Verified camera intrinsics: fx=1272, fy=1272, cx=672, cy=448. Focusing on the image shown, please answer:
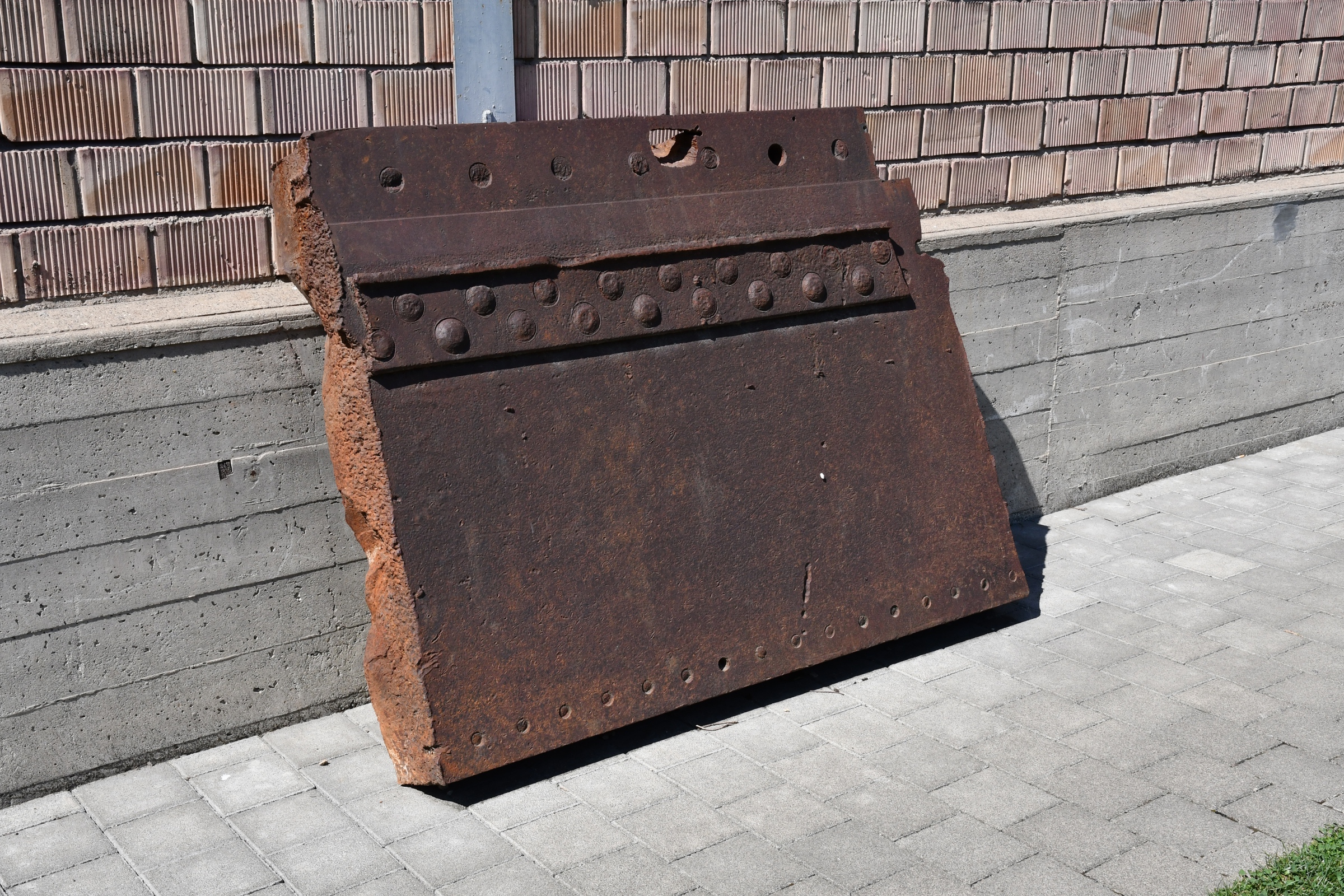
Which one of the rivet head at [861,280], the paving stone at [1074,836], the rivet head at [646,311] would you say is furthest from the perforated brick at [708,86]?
the paving stone at [1074,836]

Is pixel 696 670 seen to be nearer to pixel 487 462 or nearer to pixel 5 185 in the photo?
pixel 487 462

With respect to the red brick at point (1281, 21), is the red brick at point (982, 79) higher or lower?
lower

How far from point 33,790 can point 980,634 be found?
2.83 m

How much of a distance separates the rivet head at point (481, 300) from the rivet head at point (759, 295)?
788 mm

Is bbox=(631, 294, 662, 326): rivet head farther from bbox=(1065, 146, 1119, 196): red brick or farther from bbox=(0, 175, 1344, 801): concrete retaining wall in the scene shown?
bbox=(1065, 146, 1119, 196): red brick

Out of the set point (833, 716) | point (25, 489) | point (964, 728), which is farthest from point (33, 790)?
point (964, 728)

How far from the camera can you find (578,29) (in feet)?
12.7

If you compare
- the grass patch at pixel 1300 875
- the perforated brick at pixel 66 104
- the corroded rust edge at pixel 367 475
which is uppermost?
the perforated brick at pixel 66 104

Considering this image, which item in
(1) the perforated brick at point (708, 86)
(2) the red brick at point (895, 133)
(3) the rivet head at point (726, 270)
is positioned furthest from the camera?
(2) the red brick at point (895, 133)

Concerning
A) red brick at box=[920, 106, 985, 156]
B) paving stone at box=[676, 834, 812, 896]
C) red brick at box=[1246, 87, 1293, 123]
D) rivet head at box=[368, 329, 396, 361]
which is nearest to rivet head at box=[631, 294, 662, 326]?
rivet head at box=[368, 329, 396, 361]

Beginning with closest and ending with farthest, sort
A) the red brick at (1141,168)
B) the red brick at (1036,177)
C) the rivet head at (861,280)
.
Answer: the rivet head at (861,280)
the red brick at (1036,177)
the red brick at (1141,168)

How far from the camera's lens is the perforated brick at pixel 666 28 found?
13.1ft

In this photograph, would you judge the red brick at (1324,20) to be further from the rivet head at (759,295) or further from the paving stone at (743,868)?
the paving stone at (743,868)

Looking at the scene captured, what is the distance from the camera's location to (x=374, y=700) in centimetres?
326
